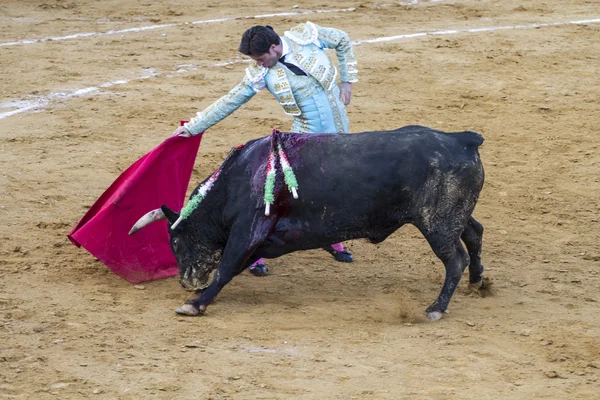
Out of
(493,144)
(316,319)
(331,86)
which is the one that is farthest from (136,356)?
(493,144)

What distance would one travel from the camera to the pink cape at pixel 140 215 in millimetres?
6406

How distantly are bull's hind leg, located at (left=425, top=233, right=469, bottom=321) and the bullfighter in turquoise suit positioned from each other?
1.04 m

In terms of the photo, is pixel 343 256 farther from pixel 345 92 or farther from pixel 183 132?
pixel 183 132

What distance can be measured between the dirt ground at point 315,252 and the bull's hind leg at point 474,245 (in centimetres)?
11

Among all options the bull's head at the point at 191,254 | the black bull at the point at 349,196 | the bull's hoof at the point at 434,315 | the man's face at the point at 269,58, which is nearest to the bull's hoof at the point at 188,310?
the black bull at the point at 349,196

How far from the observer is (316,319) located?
19.3ft

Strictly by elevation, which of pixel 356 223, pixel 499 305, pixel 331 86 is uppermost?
pixel 331 86

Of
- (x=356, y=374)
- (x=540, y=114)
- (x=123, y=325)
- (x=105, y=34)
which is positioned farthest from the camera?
(x=105, y=34)

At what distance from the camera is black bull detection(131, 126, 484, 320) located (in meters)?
5.75

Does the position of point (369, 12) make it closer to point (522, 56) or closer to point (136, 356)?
point (522, 56)

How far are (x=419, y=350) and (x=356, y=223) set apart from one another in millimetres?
855

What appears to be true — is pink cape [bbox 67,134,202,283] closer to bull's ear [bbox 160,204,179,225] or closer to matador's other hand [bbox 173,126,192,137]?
matador's other hand [bbox 173,126,192,137]

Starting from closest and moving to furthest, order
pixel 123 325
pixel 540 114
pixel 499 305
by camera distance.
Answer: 1. pixel 123 325
2. pixel 499 305
3. pixel 540 114

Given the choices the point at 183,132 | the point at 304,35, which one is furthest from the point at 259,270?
the point at 304,35
